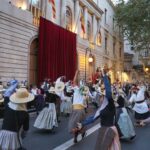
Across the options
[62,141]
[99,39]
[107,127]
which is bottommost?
[62,141]

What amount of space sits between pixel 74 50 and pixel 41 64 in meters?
6.82

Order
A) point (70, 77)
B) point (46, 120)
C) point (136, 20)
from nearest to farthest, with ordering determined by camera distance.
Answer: point (46, 120)
point (70, 77)
point (136, 20)

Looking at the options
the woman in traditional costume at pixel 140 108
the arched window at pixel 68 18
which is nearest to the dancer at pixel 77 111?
the woman in traditional costume at pixel 140 108

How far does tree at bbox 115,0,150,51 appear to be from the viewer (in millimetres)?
42481

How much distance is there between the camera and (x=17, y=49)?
22734mm

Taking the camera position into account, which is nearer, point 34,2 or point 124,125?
point 124,125

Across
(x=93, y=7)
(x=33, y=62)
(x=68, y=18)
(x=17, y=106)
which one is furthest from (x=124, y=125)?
(x=93, y=7)

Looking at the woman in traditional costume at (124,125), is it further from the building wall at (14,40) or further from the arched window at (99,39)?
the arched window at (99,39)

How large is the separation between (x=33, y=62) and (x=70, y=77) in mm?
5899

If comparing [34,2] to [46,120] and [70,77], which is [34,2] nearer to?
[70,77]

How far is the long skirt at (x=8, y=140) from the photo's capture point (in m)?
6.56

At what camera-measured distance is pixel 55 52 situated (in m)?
27.7

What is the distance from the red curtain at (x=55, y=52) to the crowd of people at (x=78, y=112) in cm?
595

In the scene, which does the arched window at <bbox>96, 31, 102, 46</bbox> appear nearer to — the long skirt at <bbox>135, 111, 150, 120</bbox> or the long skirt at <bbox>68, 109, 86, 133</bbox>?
the long skirt at <bbox>135, 111, 150, 120</bbox>
